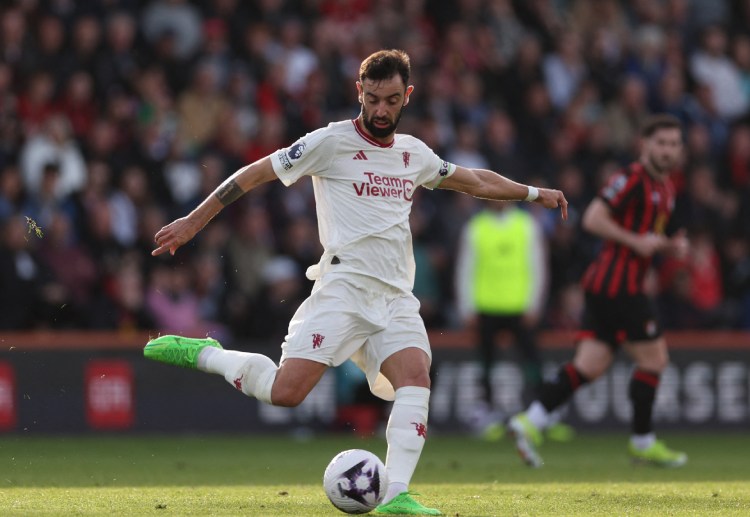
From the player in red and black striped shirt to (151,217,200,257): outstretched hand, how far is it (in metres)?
4.08

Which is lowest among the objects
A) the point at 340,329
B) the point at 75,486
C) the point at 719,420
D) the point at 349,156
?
the point at 719,420

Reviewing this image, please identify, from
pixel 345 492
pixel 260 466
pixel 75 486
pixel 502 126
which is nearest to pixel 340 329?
pixel 345 492

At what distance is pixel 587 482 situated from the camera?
948 centimetres

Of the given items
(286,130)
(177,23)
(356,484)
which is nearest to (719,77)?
(286,130)

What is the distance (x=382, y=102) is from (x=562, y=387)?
396 cm

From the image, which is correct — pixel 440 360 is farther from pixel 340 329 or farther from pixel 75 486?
pixel 340 329

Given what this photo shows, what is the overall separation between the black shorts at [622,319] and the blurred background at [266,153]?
154 inches

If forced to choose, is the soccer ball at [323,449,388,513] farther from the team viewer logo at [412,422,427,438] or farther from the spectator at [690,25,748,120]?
the spectator at [690,25,748,120]

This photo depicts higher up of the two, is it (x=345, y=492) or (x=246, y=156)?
(x=246, y=156)

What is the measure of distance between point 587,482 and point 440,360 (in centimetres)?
524

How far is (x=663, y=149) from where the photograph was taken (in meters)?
10.8

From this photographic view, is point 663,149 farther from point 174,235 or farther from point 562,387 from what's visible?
point 174,235

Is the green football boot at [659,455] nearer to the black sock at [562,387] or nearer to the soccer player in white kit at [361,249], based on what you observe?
the black sock at [562,387]

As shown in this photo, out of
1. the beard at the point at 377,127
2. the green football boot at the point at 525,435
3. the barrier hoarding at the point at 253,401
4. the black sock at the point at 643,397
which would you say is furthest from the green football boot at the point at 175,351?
the barrier hoarding at the point at 253,401
